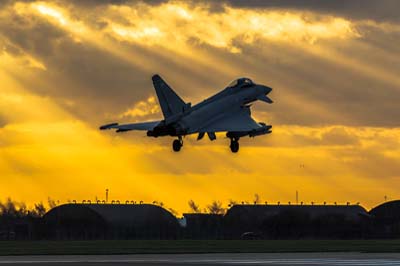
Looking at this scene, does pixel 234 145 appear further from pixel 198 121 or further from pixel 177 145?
pixel 177 145

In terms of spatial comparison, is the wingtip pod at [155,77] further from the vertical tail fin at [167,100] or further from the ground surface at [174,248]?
the ground surface at [174,248]

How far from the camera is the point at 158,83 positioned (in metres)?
100

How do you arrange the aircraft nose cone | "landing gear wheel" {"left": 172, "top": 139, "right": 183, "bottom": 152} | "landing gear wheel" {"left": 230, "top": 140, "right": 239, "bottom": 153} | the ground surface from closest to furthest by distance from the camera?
"landing gear wheel" {"left": 172, "top": 139, "right": 183, "bottom": 152}
"landing gear wheel" {"left": 230, "top": 140, "right": 239, "bottom": 153}
the aircraft nose cone
the ground surface

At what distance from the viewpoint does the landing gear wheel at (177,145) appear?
96062mm

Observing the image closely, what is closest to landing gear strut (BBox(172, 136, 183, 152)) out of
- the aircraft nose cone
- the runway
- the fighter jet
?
the fighter jet

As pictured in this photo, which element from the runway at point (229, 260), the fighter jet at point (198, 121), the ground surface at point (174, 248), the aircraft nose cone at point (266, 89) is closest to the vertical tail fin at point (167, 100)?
the fighter jet at point (198, 121)

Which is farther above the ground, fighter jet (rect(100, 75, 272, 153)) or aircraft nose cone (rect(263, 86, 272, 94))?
aircraft nose cone (rect(263, 86, 272, 94))

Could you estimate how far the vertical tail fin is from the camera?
3917 inches

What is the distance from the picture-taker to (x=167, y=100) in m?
99.6

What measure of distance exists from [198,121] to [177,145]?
12.4 ft

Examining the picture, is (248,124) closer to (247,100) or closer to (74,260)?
(247,100)

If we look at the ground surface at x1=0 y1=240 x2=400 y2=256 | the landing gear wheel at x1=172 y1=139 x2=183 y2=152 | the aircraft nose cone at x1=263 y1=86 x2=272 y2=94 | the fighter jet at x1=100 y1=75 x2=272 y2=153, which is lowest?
the ground surface at x1=0 y1=240 x2=400 y2=256

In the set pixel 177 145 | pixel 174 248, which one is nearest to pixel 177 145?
pixel 177 145

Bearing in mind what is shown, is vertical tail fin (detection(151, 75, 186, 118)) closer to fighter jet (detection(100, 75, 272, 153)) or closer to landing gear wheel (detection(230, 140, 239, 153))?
fighter jet (detection(100, 75, 272, 153))
